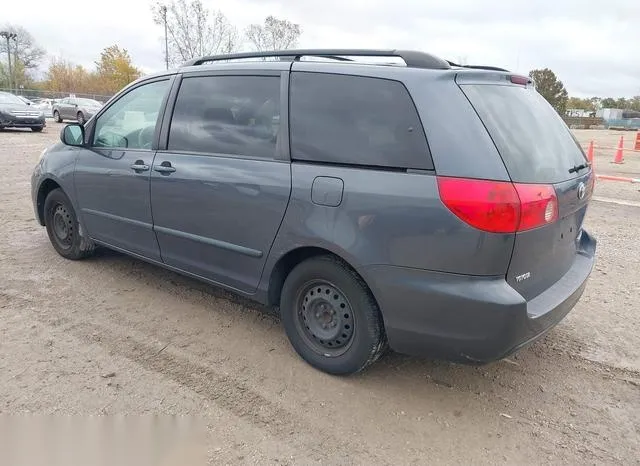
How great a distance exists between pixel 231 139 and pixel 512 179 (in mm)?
1809

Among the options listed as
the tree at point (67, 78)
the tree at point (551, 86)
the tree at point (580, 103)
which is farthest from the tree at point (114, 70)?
the tree at point (580, 103)

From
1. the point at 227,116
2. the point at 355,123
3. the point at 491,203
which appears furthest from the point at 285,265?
the point at 491,203

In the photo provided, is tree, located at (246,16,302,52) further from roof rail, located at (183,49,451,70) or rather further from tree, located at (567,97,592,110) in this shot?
tree, located at (567,97,592,110)

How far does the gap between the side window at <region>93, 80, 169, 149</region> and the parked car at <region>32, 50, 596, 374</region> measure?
0.26 ft

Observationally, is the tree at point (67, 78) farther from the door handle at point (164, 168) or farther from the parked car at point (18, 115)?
the door handle at point (164, 168)

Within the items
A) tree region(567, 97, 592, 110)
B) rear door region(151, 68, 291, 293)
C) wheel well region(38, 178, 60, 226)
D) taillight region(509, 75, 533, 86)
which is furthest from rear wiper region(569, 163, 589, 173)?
tree region(567, 97, 592, 110)

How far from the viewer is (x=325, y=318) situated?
301 cm

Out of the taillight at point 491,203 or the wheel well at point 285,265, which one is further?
the wheel well at point 285,265

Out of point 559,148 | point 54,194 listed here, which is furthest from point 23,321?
point 559,148

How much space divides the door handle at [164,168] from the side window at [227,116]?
136 millimetres

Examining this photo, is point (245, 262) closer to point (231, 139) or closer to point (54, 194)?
point (231, 139)

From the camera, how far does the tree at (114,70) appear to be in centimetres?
5709

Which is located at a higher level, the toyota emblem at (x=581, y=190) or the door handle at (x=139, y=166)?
the toyota emblem at (x=581, y=190)

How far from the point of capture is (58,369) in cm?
299
